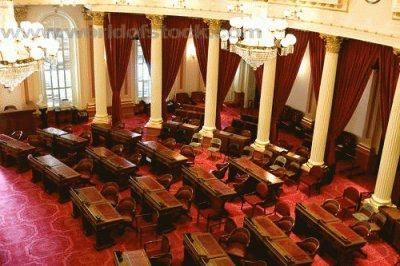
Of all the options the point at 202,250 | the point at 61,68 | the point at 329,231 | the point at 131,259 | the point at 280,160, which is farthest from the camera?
the point at 61,68

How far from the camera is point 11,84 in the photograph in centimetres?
747

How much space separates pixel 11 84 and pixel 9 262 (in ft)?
10.5

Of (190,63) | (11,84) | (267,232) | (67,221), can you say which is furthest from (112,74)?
(267,232)

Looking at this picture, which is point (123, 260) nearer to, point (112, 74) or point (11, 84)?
point (11, 84)

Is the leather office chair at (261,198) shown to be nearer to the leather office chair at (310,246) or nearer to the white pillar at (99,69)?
the leather office chair at (310,246)

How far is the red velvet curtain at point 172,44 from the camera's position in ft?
46.0

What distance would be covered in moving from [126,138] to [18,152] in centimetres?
280

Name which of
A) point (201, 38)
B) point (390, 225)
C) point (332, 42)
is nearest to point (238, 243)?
point (390, 225)

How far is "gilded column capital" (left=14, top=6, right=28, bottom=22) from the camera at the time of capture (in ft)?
45.2

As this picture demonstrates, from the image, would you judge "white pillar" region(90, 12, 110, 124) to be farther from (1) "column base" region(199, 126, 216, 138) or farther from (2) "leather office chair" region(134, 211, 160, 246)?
(2) "leather office chair" region(134, 211, 160, 246)

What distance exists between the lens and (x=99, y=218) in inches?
332

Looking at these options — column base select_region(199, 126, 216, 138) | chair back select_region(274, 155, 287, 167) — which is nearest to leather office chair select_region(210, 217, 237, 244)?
chair back select_region(274, 155, 287, 167)

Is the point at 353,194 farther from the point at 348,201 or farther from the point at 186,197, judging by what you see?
the point at 186,197

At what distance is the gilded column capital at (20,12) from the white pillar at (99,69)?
211 centimetres
